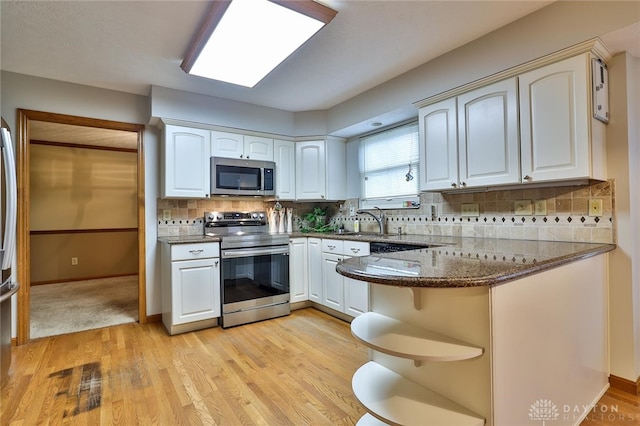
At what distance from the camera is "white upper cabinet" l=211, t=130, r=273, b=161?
11.1 feet

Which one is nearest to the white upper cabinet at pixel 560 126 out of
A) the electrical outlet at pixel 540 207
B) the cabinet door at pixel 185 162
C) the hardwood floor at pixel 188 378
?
the electrical outlet at pixel 540 207

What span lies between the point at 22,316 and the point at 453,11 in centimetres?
415

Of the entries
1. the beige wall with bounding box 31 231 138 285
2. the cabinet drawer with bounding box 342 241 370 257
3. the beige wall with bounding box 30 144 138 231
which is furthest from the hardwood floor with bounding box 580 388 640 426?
the beige wall with bounding box 30 144 138 231

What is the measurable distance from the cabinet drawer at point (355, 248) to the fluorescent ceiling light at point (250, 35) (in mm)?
1669

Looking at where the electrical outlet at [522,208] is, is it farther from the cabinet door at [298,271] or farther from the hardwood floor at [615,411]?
the cabinet door at [298,271]

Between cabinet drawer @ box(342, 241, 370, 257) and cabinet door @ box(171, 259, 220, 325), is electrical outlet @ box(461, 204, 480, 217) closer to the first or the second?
cabinet drawer @ box(342, 241, 370, 257)

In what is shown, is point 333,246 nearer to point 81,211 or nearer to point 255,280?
point 255,280

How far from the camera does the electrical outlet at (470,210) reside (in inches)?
103

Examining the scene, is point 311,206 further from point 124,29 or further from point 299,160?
point 124,29

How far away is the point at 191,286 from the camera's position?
117 inches

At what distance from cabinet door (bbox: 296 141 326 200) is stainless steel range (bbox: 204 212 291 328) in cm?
71

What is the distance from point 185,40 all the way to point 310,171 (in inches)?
77.7

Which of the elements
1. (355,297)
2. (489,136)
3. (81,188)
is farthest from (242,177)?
(81,188)


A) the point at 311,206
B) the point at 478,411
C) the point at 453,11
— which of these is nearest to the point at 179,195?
the point at 311,206
